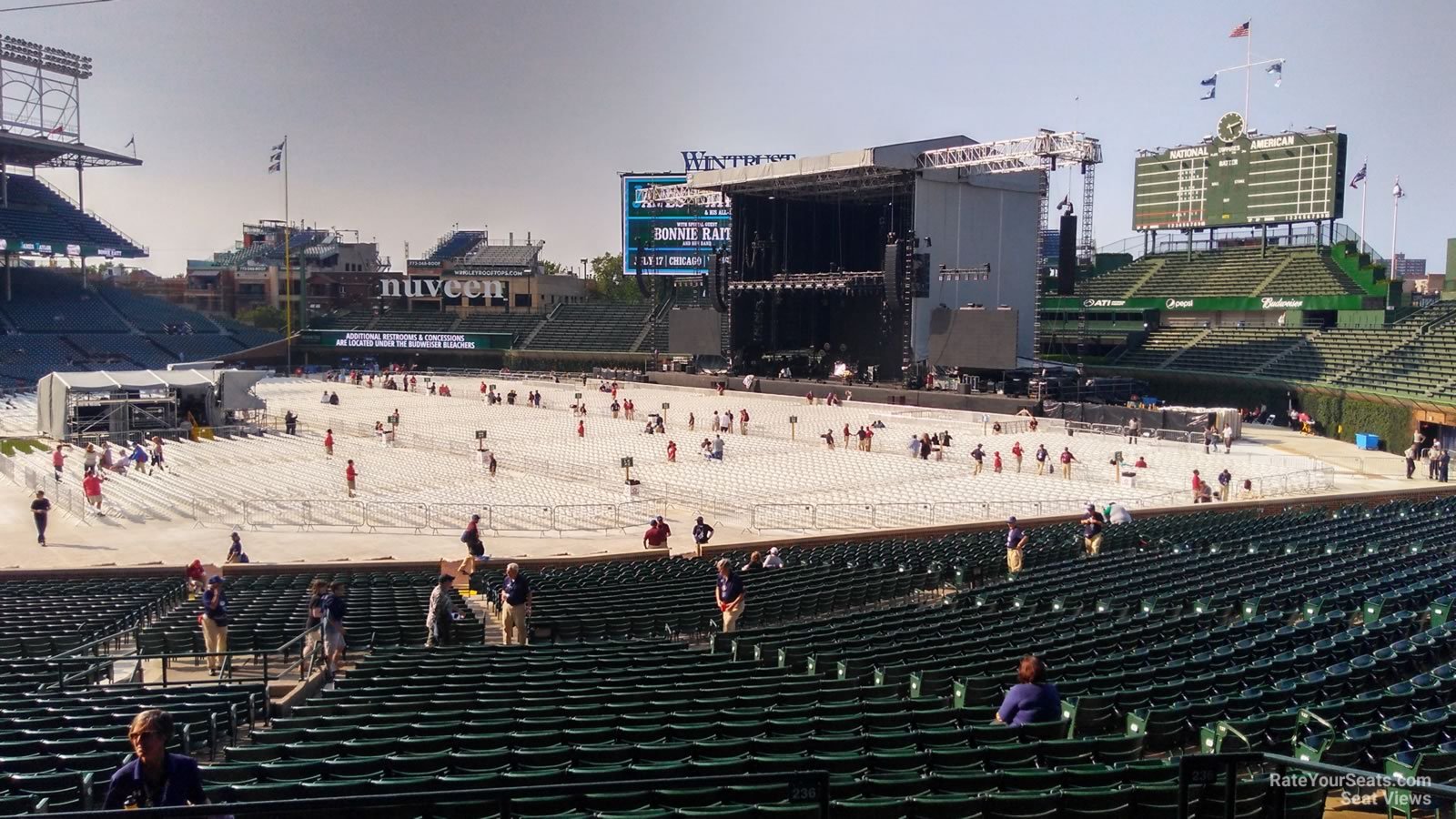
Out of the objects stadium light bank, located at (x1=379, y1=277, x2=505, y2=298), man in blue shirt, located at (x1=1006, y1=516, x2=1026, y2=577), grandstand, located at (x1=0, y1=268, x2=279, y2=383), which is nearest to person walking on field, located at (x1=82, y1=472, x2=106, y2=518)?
man in blue shirt, located at (x1=1006, y1=516, x2=1026, y2=577)

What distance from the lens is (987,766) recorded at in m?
7.31

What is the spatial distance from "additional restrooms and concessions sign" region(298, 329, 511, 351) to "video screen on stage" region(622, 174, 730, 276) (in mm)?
14547

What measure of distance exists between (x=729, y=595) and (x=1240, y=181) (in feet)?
209

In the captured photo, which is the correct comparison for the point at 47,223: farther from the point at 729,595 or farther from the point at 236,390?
the point at 729,595

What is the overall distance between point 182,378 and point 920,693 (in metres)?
43.6

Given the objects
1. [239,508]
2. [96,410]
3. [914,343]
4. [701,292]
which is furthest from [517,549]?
[701,292]

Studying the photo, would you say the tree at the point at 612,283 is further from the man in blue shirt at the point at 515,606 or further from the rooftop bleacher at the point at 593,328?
the man in blue shirt at the point at 515,606

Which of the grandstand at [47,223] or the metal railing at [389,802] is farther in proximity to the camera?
the grandstand at [47,223]

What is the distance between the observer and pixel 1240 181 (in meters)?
A: 66.1

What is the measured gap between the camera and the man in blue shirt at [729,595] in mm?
13758

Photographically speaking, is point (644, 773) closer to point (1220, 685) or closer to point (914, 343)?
point (1220, 685)

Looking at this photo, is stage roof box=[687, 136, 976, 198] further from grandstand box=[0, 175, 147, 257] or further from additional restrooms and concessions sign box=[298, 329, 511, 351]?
grandstand box=[0, 175, 147, 257]

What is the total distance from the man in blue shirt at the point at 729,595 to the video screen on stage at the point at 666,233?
67.8 meters

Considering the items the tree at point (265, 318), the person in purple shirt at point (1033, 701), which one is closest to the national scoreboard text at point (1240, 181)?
the person in purple shirt at point (1033, 701)
